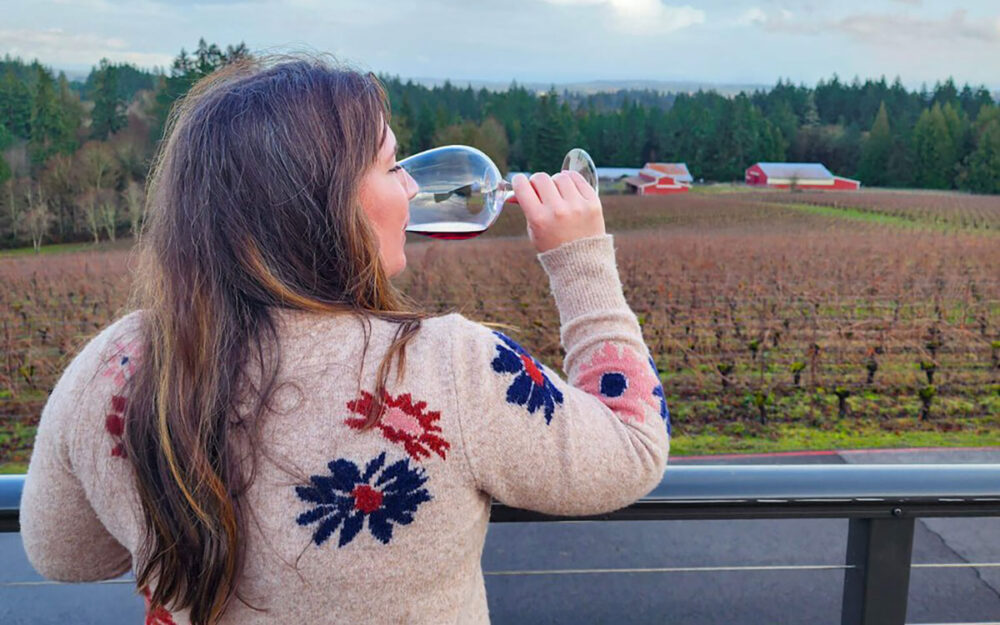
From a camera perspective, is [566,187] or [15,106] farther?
[15,106]

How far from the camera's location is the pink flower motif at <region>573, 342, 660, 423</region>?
633mm

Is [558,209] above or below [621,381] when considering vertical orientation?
above

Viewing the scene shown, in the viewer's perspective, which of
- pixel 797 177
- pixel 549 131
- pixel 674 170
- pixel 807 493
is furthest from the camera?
pixel 797 177

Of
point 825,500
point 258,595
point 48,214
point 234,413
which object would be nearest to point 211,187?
Answer: point 234,413

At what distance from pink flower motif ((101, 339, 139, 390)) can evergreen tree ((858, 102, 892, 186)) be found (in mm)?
8245

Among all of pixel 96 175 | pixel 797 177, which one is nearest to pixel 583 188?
pixel 96 175

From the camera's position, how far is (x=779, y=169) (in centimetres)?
791

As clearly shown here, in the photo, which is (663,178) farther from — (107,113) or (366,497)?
(366,497)

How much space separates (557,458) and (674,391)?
6.24m

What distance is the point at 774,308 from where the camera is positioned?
7.50 metres

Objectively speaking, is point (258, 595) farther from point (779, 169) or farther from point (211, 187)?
point (779, 169)

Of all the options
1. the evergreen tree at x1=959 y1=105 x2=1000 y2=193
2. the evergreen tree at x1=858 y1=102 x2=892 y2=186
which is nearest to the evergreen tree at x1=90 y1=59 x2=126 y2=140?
the evergreen tree at x1=858 y1=102 x2=892 y2=186

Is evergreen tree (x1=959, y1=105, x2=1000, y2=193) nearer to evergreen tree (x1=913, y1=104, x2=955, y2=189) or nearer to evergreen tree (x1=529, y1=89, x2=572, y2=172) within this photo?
evergreen tree (x1=913, y1=104, x2=955, y2=189)

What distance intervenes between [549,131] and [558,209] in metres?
3.16
